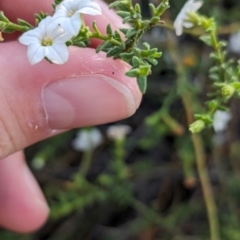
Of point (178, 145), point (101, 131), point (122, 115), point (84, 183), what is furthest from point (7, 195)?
point (122, 115)

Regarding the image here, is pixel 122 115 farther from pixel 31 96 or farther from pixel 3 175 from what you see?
pixel 3 175

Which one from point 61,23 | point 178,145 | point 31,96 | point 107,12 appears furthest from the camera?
point 178,145

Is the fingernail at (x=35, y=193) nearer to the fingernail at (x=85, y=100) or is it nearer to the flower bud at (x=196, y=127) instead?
the fingernail at (x=85, y=100)

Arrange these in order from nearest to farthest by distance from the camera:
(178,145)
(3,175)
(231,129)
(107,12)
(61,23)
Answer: (61,23)
(107,12)
(3,175)
(178,145)
(231,129)

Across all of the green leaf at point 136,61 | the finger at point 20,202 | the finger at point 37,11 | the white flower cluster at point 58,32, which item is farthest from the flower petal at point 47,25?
the finger at point 20,202

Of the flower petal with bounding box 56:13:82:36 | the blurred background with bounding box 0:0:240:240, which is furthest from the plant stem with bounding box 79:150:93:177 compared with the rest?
the flower petal with bounding box 56:13:82:36

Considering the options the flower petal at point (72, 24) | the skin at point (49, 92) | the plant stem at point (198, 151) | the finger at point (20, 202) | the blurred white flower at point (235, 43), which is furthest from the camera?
the blurred white flower at point (235, 43)

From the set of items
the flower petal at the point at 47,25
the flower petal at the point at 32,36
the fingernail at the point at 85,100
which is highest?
the flower petal at the point at 47,25

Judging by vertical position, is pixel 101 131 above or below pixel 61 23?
below

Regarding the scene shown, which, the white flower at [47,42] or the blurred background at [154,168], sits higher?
the white flower at [47,42]
